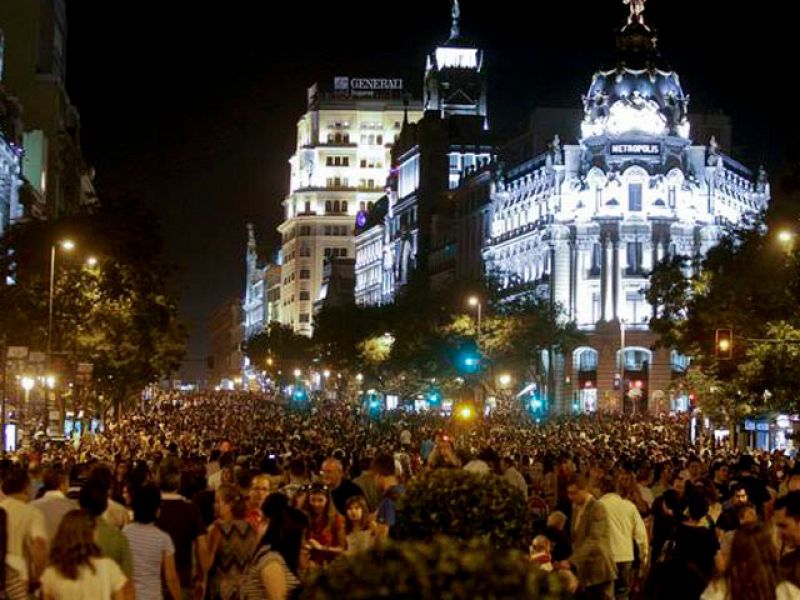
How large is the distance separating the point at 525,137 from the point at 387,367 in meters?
25.4

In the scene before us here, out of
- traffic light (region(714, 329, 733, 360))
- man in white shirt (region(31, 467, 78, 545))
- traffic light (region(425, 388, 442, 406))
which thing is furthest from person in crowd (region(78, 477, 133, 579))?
traffic light (region(425, 388, 442, 406))

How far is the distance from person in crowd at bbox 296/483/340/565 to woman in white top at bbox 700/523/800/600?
5.47 meters

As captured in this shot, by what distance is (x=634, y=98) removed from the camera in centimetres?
12588

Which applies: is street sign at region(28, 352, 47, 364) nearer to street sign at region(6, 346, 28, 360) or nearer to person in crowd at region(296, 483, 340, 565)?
street sign at region(6, 346, 28, 360)

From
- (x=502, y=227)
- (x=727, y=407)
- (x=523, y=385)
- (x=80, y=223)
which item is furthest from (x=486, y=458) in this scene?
(x=502, y=227)

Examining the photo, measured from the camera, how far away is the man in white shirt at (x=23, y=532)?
14352 millimetres

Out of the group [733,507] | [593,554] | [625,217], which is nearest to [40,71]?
[625,217]

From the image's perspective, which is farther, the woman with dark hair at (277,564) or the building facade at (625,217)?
the building facade at (625,217)

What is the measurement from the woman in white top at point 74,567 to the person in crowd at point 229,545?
141 inches

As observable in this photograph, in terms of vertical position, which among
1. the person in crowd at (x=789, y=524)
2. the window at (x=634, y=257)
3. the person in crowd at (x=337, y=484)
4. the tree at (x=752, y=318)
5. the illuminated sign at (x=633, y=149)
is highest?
the illuminated sign at (x=633, y=149)

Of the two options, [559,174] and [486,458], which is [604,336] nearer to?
[559,174]

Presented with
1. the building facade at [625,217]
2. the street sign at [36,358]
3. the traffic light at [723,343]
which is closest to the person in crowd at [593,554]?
the traffic light at [723,343]

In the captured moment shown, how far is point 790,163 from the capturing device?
173 feet

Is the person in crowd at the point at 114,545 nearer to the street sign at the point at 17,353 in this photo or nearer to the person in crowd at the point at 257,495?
the person in crowd at the point at 257,495
